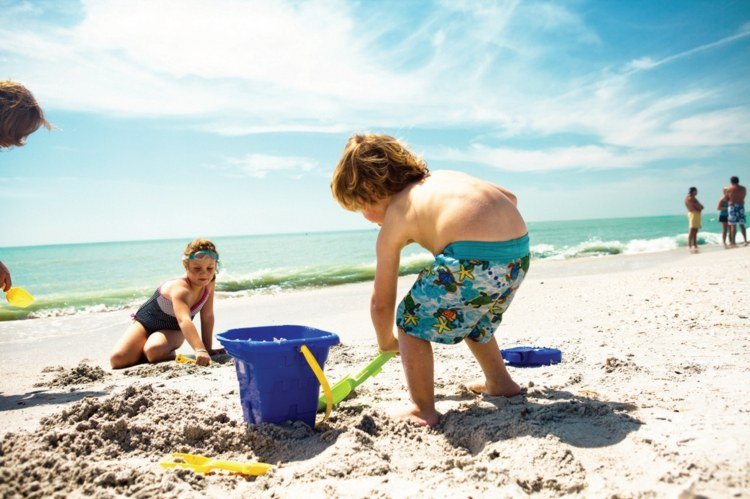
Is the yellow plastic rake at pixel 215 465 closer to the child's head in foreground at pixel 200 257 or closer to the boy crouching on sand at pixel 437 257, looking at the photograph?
the boy crouching on sand at pixel 437 257

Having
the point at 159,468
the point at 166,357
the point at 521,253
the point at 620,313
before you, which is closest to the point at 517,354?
the point at 521,253

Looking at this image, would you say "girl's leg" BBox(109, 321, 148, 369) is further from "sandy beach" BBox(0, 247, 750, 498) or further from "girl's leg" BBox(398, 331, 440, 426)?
"girl's leg" BBox(398, 331, 440, 426)

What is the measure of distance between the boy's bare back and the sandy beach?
2.61 ft

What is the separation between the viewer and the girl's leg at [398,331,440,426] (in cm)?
234

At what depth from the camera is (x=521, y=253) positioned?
2355mm

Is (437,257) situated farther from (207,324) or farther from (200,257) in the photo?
(207,324)

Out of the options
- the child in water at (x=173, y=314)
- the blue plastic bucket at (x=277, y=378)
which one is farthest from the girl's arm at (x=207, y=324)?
the blue plastic bucket at (x=277, y=378)

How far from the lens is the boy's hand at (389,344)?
99.9 inches

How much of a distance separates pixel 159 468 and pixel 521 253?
5.57 feet

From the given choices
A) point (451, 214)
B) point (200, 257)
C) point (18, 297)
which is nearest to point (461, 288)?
point (451, 214)

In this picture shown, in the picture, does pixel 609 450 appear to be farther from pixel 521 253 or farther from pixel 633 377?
pixel 633 377

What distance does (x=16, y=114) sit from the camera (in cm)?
327

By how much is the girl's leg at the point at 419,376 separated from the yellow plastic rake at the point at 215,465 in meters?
0.69

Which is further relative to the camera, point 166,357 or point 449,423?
point 166,357
